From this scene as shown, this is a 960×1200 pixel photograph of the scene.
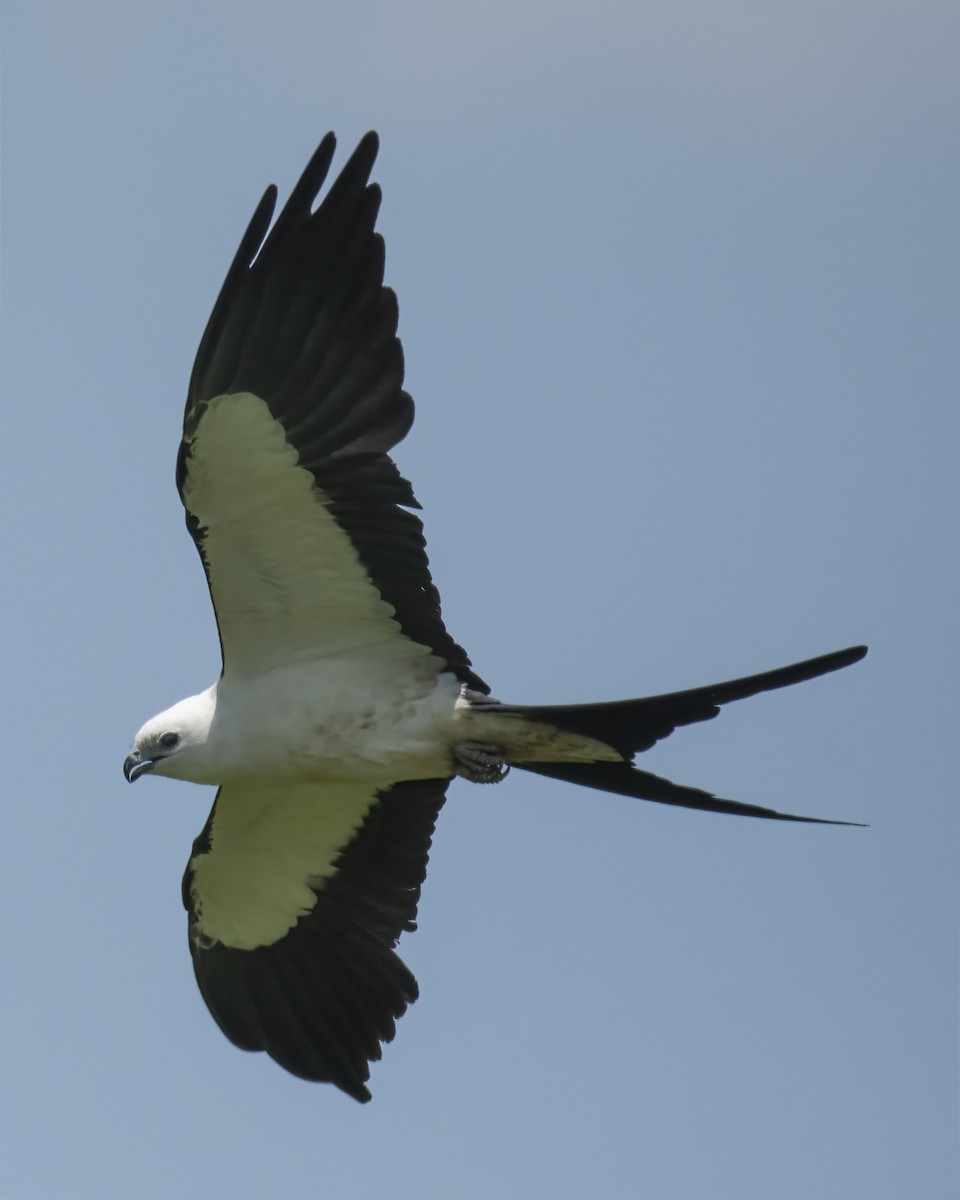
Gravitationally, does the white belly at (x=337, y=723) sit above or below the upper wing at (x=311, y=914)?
above

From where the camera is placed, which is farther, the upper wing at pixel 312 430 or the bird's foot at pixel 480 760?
the bird's foot at pixel 480 760

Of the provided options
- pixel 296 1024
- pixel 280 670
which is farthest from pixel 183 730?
pixel 296 1024

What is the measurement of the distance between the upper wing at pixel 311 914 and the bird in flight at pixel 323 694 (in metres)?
0.01

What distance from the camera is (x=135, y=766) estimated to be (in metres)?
9.96

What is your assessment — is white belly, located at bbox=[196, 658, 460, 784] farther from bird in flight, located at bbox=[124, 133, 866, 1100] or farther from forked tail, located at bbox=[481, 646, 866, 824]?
forked tail, located at bbox=[481, 646, 866, 824]

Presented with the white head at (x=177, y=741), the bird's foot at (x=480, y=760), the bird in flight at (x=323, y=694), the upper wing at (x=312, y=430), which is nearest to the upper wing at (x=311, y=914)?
the bird in flight at (x=323, y=694)

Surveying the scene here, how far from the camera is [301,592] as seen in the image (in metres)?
9.70

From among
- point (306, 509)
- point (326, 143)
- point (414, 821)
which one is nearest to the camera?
point (326, 143)

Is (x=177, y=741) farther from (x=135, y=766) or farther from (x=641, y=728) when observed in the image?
(x=641, y=728)

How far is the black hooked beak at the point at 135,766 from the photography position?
391 inches

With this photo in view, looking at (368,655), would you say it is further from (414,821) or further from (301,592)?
(414,821)

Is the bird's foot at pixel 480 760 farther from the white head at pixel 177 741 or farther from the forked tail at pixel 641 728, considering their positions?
the white head at pixel 177 741

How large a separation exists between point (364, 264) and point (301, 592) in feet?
5.88

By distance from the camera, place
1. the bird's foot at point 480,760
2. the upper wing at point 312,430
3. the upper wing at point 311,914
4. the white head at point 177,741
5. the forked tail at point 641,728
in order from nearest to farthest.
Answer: the forked tail at point 641,728 → the upper wing at point 312,430 → the bird's foot at point 480,760 → the white head at point 177,741 → the upper wing at point 311,914
